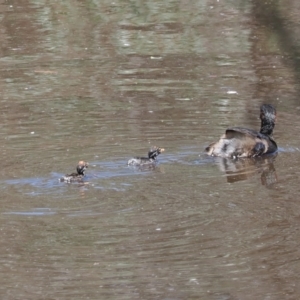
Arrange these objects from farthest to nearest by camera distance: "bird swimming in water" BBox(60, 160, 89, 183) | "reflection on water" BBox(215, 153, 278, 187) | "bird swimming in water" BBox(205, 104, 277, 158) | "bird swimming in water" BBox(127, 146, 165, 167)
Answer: "bird swimming in water" BBox(205, 104, 277, 158) → "bird swimming in water" BBox(127, 146, 165, 167) → "reflection on water" BBox(215, 153, 278, 187) → "bird swimming in water" BBox(60, 160, 89, 183)

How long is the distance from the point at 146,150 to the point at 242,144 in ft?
3.13

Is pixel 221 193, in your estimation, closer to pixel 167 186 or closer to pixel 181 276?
pixel 167 186

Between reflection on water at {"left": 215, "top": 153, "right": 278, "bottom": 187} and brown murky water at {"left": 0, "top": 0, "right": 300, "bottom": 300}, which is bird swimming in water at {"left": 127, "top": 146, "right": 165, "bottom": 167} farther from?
reflection on water at {"left": 215, "top": 153, "right": 278, "bottom": 187}

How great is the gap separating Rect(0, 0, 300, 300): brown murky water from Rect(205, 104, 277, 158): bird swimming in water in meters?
0.13

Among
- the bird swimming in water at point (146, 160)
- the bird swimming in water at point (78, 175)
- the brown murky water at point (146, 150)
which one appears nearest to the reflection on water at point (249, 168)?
the brown murky water at point (146, 150)

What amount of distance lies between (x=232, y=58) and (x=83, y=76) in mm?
2274

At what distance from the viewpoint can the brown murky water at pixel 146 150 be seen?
22.7 ft

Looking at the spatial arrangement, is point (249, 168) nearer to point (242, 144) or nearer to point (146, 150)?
point (242, 144)

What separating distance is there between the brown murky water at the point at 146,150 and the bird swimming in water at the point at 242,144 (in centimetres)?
13

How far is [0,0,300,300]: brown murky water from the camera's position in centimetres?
691

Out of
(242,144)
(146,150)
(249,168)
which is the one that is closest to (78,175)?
(146,150)

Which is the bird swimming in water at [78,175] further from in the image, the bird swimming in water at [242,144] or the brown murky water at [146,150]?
the bird swimming in water at [242,144]

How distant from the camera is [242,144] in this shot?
10.2m

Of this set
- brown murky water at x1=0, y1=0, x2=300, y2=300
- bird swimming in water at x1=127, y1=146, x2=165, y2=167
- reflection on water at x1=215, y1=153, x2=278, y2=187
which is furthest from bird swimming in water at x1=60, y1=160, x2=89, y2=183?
reflection on water at x1=215, y1=153, x2=278, y2=187
